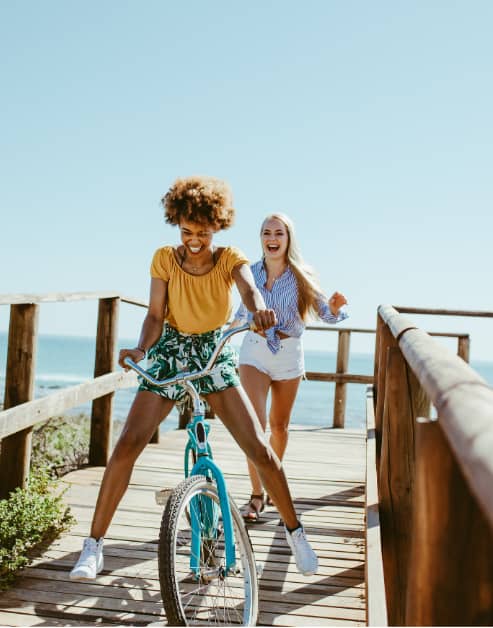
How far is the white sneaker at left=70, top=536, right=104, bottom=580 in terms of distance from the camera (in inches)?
108

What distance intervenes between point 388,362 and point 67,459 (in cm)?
567

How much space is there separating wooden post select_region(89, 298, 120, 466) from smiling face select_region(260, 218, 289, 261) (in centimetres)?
176

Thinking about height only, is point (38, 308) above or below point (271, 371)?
above

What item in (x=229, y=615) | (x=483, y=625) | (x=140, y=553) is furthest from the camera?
(x=140, y=553)

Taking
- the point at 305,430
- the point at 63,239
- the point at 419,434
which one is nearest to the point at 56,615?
the point at 419,434

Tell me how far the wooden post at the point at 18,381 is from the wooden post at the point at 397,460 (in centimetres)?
209

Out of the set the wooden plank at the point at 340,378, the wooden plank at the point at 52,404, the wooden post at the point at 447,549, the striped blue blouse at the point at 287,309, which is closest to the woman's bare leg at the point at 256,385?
the striped blue blouse at the point at 287,309

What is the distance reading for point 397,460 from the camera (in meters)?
2.86

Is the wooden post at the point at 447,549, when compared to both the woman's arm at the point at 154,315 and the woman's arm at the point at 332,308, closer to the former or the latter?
the woman's arm at the point at 154,315

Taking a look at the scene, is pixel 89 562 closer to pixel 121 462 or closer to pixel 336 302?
pixel 121 462

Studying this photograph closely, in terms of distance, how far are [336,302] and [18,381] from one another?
184 cm

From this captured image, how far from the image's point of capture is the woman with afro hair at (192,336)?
2.87 meters

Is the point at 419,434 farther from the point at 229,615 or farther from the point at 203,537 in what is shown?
the point at 229,615

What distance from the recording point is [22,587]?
134 inches
